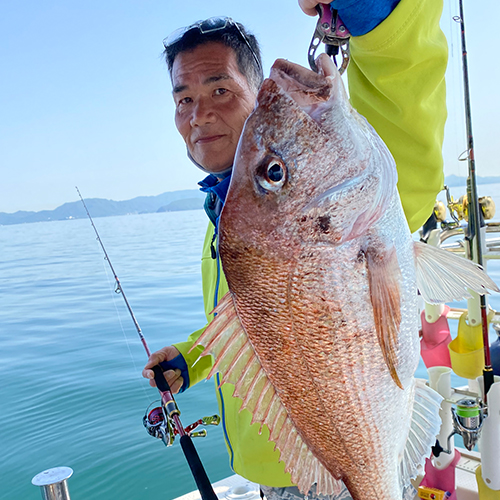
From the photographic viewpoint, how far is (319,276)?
3.01 ft

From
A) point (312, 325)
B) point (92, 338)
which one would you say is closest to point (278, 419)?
point (312, 325)

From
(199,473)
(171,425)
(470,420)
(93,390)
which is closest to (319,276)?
(199,473)

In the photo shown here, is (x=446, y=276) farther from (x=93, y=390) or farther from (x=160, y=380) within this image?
(x=93, y=390)

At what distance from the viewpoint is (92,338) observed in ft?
27.5

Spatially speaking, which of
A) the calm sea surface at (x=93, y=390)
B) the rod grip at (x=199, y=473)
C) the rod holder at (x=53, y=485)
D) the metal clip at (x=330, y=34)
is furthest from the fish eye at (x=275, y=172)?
the calm sea surface at (x=93, y=390)

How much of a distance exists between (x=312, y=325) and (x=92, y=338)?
8245 mm

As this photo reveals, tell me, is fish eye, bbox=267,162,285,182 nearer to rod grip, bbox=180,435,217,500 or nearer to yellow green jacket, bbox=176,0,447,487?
yellow green jacket, bbox=176,0,447,487

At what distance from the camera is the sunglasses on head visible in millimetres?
1830

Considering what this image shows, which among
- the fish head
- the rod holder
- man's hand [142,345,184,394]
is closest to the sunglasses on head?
the fish head

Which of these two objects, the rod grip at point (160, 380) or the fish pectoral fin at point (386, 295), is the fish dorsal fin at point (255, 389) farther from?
the rod grip at point (160, 380)

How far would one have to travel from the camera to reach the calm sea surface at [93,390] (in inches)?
173

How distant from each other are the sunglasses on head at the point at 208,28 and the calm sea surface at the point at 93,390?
382 centimetres

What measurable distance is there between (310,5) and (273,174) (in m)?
0.44

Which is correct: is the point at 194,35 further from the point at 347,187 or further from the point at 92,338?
the point at 92,338
